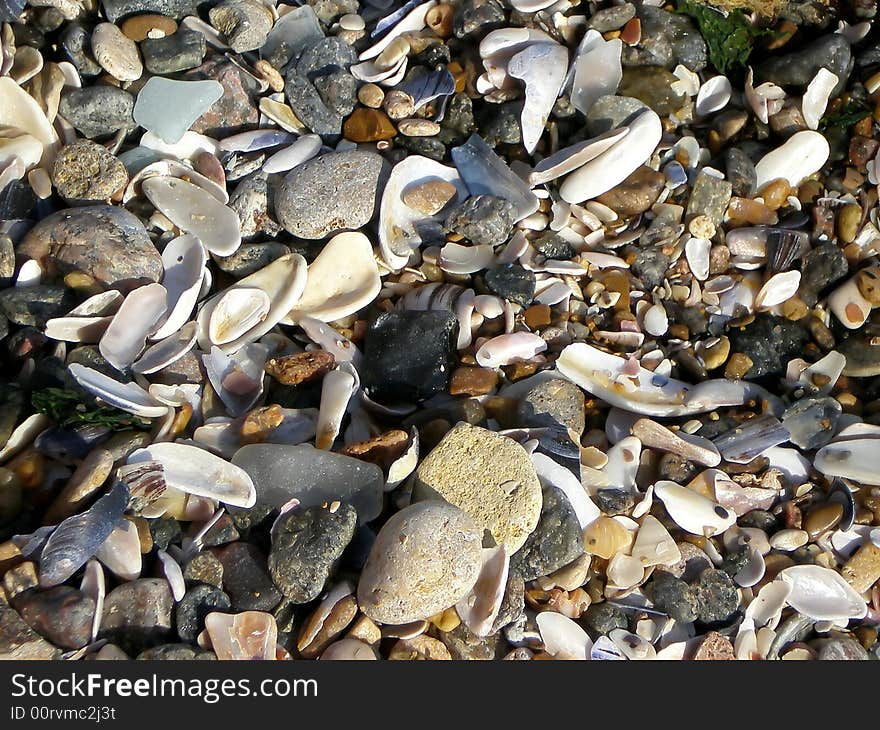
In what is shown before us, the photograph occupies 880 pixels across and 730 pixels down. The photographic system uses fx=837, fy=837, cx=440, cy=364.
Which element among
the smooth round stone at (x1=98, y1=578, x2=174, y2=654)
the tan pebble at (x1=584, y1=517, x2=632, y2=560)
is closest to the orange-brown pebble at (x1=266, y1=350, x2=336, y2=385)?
the smooth round stone at (x1=98, y1=578, x2=174, y2=654)

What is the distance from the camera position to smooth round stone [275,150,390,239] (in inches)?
122

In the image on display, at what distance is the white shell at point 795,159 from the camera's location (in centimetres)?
336

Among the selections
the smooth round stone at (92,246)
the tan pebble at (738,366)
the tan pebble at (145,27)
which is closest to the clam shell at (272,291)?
the smooth round stone at (92,246)

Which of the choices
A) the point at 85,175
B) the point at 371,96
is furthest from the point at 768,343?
the point at 85,175

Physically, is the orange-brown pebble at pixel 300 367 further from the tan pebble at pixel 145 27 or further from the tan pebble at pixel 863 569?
the tan pebble at pixel 863 569

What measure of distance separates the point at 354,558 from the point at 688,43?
250cm

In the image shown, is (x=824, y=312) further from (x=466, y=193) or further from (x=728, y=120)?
(x=466, y=193)

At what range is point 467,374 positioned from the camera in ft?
9.56

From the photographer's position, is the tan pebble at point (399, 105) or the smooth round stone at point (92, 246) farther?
the tan pebble at point (399, 105)

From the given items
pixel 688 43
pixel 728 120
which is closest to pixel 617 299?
pixel 728 120

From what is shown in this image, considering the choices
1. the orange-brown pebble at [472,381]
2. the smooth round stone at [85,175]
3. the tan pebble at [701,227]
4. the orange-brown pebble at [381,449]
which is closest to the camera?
the orange-brown pebble at [381,449]

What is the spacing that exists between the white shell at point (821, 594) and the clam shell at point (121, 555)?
2.05 m

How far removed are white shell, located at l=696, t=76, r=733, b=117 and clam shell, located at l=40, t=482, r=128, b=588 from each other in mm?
2731

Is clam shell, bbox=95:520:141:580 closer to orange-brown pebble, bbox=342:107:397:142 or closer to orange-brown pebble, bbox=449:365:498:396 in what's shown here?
orange-brown pebble, bbox=449:365:498:396
